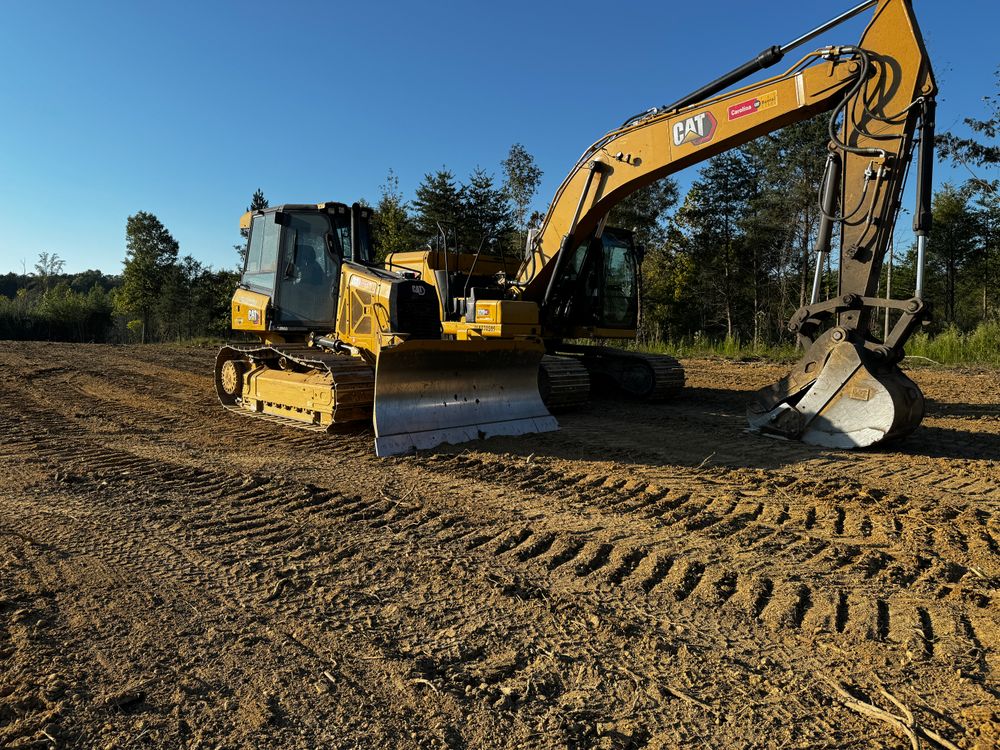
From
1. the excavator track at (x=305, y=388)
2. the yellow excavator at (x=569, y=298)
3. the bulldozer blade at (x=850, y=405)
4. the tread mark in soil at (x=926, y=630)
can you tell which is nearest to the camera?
the tread mark in soil at (x=926, y=630)

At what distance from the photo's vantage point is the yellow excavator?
5.88 metres

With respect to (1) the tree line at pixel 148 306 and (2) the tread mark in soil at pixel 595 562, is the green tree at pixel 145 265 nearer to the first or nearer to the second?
(1) the tree line at pixel 148 306

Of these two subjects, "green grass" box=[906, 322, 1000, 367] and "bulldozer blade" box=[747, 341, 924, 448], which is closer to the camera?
"bulldozer blade" box=[747, 341, 924, 448]

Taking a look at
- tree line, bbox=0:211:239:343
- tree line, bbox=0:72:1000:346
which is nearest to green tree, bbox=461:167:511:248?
tree line, bbox=0:72:1000:346

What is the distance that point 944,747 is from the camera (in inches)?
73.9

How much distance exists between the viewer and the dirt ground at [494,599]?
204cm

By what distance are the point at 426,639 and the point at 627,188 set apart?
6.20m

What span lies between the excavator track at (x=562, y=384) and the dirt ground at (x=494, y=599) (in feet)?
7.48

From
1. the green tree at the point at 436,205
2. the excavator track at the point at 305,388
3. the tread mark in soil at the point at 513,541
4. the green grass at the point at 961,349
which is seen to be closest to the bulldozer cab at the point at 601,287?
the excavator track at the point at 305,388

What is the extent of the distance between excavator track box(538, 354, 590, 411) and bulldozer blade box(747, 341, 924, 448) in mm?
2416

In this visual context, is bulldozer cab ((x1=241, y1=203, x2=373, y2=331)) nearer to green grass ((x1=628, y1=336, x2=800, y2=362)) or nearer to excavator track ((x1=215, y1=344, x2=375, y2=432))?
excavator track ((x1=215, y1=344, x2=375, y2=432))

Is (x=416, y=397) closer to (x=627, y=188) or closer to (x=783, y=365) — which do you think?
(x=627, y=188)

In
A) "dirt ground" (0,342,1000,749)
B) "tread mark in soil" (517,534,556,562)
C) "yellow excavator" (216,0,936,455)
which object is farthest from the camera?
"yellow excavator" (216,0,936,455)

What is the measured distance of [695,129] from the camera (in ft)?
22.3
